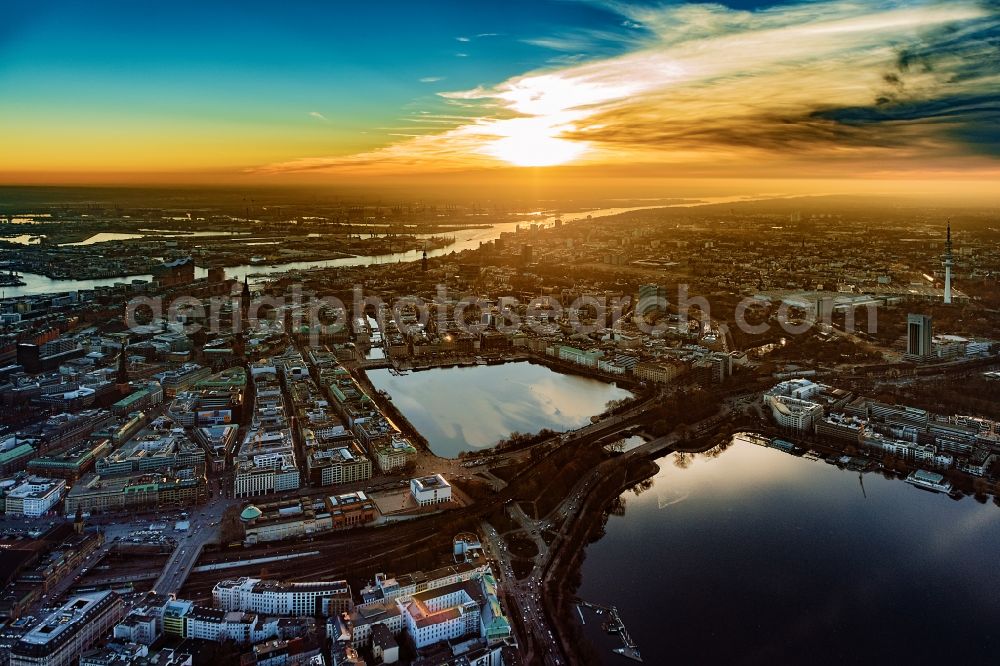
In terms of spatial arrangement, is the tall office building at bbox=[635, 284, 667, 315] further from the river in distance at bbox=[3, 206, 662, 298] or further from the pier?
the pier

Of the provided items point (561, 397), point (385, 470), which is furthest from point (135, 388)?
point (561, 397)

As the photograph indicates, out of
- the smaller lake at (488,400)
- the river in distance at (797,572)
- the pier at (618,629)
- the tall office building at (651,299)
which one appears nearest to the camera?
the pier at (618,629)

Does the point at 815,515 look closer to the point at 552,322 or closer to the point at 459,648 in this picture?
the point at 459,648

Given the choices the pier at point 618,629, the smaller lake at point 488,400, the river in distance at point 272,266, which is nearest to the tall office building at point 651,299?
the smaller lake at point 488,400

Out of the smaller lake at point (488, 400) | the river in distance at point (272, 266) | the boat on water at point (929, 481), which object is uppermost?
Result: the river in distance at point (272, 266)

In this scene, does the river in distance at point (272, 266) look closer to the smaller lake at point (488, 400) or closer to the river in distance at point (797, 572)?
the smaller lake at point (488, 400)

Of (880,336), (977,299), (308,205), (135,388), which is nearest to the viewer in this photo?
(135,388)
